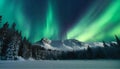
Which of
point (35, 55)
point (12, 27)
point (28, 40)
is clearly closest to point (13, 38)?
point (12, 27)

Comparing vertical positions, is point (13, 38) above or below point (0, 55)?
above

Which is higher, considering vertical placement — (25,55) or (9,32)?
(9,32)

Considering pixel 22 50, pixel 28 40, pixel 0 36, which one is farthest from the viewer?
pixel 28 40

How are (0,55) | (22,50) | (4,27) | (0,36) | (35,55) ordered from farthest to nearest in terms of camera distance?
(35,55) → (22,50) → (0,55) → (4,27) → (0,36)

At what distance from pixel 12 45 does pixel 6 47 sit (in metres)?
4.87

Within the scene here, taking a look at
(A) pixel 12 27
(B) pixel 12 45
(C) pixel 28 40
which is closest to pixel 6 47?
(B) pixel 12 45

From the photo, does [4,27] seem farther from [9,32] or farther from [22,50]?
[22,50]

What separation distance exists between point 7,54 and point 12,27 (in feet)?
74.8

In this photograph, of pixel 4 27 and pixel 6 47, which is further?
pixel 6 47

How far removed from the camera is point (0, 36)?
93.1 m

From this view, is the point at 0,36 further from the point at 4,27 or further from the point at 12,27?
the point at 12,27

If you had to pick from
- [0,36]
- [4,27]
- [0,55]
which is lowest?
[0,55]

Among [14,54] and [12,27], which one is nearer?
[14,54]

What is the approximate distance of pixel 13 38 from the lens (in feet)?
407
